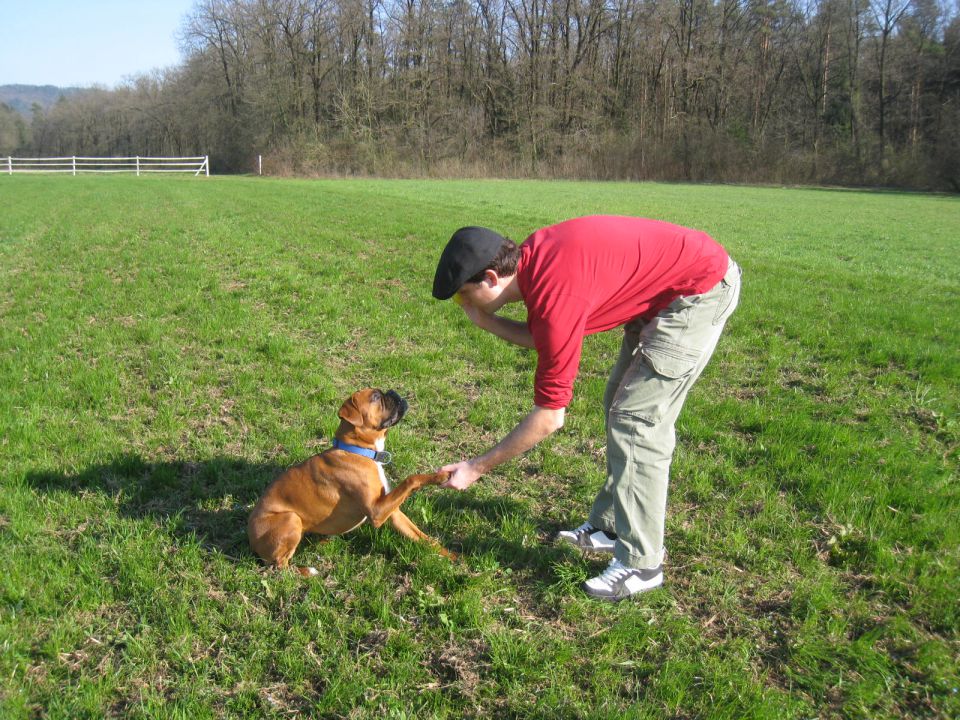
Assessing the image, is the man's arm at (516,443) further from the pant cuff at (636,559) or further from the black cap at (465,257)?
the pant cuff at (636,559)

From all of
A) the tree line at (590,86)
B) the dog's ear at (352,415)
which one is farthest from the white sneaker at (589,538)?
the tree line at (590,86)

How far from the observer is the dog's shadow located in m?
3.98

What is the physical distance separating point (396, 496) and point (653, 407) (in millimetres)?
1375

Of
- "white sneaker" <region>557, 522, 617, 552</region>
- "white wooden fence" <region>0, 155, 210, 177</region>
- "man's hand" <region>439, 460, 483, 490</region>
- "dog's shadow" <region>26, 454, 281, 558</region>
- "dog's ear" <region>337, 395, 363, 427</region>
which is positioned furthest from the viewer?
"white wooden fence" <region>0, 155, 210, 177</region>

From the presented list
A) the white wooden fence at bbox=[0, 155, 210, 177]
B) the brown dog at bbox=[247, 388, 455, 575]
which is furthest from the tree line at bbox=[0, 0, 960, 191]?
the brown dog at bbox=[247, 388, 455, 575]

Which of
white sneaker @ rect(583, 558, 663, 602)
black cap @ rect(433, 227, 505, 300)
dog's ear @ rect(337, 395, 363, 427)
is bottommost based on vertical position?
white sneaker @ rect(583, 558, 663, 602)

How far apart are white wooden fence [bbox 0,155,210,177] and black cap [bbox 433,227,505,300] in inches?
2014

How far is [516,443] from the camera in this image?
2.99m

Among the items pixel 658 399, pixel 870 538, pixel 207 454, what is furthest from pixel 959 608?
pixel 207 454

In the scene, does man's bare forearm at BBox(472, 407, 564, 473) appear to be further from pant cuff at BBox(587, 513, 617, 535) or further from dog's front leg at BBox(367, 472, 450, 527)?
pant cuff at BBox(587, 513, 617, 535)

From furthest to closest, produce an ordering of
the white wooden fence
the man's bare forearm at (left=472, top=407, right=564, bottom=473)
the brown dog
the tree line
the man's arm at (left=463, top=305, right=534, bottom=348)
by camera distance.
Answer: the tree line
the white wooden fence
the brown dog
the man's arm at (left=463, top=305, right=534, bottom=348)
the man's bare forearm at (left=472, top=407, right=564, bottom=473)

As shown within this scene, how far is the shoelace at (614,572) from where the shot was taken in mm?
3387

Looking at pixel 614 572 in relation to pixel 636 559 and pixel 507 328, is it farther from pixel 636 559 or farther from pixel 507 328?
pixel 507 328

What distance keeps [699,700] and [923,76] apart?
65.7m
